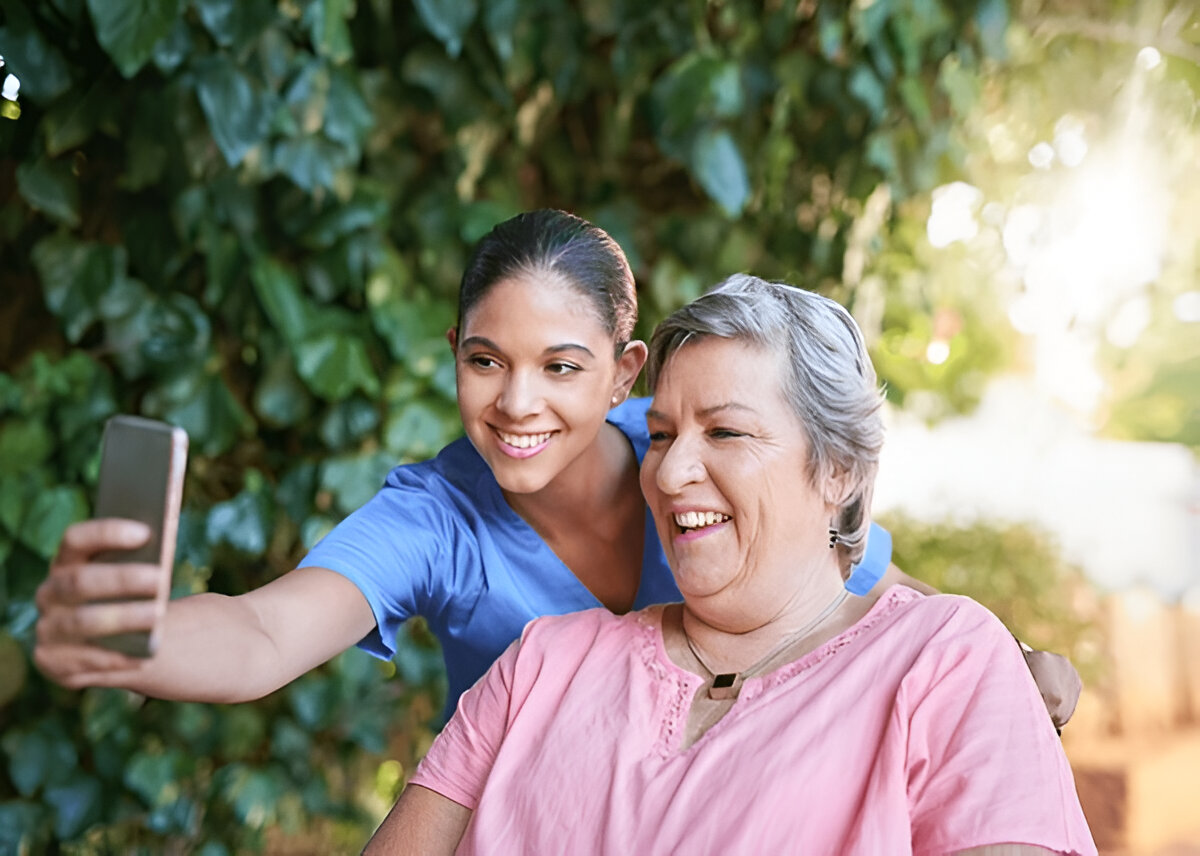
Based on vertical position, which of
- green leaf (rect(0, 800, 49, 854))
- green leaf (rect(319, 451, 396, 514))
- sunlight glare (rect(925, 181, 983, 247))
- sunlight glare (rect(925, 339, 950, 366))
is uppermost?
sunlight glare (rect(925, 181, 983, 247))

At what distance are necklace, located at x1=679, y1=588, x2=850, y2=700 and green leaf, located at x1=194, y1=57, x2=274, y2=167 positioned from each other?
1.16m

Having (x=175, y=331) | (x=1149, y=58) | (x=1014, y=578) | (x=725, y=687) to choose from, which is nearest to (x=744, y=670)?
(x=725, y=687)

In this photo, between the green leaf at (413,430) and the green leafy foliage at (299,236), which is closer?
the green leafy foliage at (299,236)

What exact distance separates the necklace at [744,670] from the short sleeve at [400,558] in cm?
40

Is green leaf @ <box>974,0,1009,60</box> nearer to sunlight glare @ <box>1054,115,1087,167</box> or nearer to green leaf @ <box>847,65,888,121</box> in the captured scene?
green leaf @ <box>847,65,888,121</box>

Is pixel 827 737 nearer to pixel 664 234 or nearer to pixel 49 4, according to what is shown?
pixel 664 234

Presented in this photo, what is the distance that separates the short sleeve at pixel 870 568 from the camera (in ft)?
5.70

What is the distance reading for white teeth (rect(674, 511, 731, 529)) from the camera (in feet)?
4.56

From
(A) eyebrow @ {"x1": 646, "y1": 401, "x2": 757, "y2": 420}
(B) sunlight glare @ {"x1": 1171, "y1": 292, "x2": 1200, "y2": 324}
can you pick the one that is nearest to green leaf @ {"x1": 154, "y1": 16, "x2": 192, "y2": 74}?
(A) eyebrow @ {"x1": 646, "y1": 401, "x2": 757, "y2": 420}

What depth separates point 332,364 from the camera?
7.45ft

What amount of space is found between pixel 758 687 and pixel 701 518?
195 millimetres

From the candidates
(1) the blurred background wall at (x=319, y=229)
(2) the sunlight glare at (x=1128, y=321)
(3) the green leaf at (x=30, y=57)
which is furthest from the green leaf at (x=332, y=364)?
(2) the sunlight glare at (x=1128, y=321)

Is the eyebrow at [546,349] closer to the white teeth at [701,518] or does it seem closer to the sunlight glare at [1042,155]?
the white teeth at [701,518]

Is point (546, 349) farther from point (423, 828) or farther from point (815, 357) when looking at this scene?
point (423, 828)
